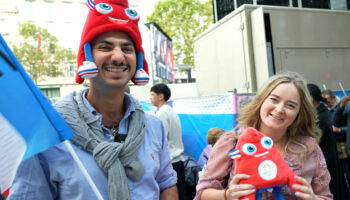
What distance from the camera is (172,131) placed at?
4.27m

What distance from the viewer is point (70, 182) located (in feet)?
4.04

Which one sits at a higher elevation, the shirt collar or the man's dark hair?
the man's dark hair

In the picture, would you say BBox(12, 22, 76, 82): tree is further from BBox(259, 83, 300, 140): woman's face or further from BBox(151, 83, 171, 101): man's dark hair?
BBox(259, 83, 300, 140): woman's face

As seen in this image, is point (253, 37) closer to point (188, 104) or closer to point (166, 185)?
point (188, 104)

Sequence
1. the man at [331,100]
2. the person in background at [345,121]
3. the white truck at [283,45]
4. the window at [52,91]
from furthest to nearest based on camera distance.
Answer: the window at [52,91], the white truck at [283,45], the man at [331,100], the person in background at [345,121]

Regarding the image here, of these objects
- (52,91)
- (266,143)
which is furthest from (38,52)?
(266,143)

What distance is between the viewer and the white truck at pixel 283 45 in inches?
214

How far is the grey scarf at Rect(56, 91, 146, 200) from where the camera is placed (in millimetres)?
1270

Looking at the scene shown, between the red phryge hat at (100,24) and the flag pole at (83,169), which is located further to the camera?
the red phryge hat at (100,24)

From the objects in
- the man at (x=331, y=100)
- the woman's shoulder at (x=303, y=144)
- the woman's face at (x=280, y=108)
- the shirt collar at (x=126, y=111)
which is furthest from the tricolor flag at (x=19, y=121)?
the man at (x=331, y=100)

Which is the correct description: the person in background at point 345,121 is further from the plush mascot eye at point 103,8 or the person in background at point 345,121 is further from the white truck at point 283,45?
the plush mascot eye at point 103,8

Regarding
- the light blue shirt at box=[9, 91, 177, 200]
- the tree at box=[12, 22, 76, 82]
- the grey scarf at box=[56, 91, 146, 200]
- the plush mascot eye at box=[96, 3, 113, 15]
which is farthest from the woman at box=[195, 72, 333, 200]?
the tree at box=[12, 22, 76, 82]

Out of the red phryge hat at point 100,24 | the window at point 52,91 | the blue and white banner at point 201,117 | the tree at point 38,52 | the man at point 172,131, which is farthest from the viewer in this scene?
the window at point 52,91

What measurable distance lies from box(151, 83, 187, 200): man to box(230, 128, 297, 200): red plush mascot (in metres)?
2.50
